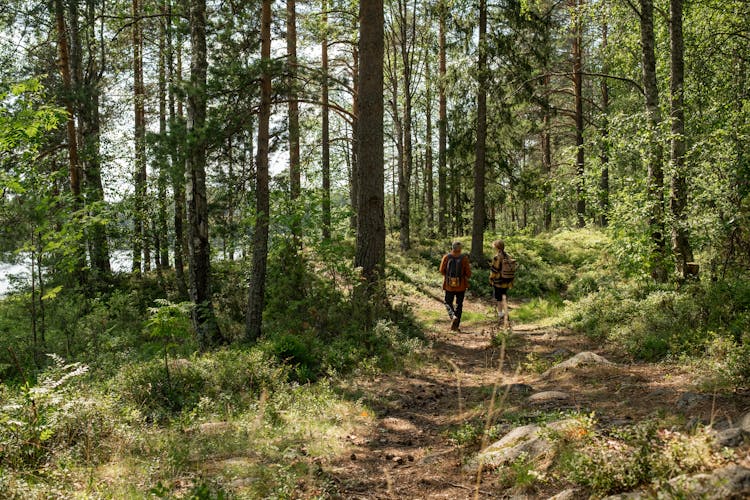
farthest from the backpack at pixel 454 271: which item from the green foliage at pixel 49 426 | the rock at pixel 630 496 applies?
the rock at pixel 630 496

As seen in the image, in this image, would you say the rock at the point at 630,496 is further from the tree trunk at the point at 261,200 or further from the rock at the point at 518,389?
the tree trunk at the point at 261,200

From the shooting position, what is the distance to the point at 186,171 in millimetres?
9523

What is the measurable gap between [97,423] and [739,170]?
9320mm

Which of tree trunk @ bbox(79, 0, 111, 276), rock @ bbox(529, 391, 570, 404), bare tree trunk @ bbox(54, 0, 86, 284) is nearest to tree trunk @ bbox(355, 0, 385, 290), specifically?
rock @ bbox(529, 391, 570, 404)

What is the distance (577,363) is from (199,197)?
7795 millimetres

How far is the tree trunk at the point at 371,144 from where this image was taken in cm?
1073

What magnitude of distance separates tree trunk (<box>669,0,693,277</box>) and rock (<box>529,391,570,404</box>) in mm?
4631

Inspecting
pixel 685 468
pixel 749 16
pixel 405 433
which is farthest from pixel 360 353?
pixel 749 16

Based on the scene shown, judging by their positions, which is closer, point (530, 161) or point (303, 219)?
point (303, 219)

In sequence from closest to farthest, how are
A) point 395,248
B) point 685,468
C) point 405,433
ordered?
point 685,468
point 405,433
point 395,248

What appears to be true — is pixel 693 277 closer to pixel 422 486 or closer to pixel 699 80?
pixel 699 80

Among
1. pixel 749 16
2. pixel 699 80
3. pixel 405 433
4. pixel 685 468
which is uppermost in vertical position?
pixel 749 16

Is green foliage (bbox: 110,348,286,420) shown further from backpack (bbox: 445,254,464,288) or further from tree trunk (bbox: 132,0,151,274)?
tree trunk (bbox: 132,0,151,274)

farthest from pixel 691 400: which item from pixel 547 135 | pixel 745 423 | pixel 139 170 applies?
pixel 547 135
